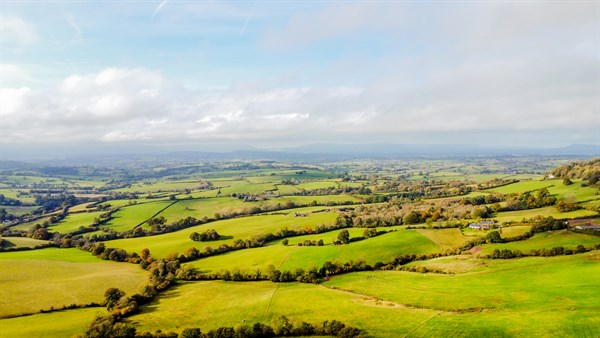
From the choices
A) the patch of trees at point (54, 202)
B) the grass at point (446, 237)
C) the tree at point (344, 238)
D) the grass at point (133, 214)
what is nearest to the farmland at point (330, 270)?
the grass at point (446, 237)

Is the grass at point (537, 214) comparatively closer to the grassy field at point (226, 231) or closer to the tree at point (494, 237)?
the tree at point (494, 237)

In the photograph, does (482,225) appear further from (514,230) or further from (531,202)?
(531,202)

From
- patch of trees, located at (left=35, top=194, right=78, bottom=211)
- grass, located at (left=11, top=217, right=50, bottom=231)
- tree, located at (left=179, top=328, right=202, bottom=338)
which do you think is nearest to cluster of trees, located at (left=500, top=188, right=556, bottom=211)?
tree, located at (left=179, top=328, right=202, bottom=338)

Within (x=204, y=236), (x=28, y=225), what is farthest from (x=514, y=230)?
(x=28, y=225)

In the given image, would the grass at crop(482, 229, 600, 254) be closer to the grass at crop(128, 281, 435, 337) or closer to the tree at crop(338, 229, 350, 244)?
the tree at crop(338, 229, 350, 244)

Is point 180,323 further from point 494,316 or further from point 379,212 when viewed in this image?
point 379,212
